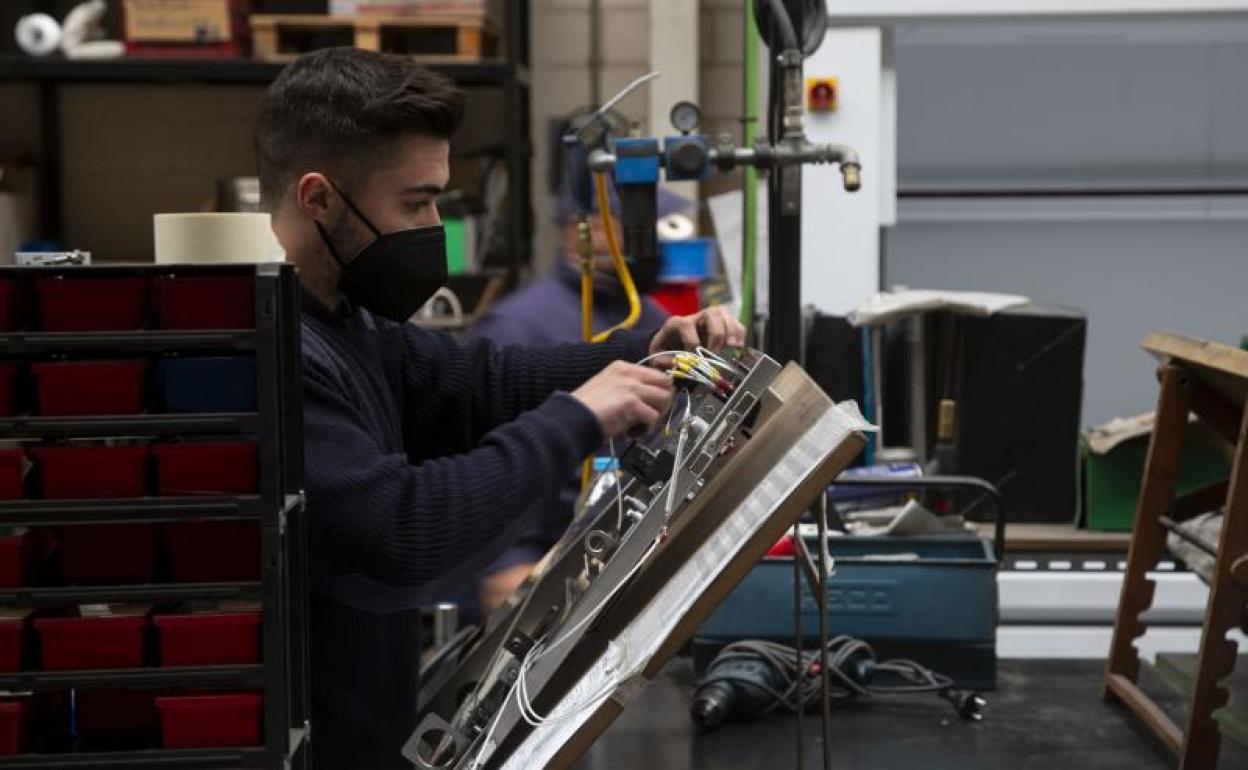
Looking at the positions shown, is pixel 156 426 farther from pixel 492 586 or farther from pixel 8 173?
pixel 8 173

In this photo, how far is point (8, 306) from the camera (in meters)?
1.28

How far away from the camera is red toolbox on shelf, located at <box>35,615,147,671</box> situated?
1288 mm

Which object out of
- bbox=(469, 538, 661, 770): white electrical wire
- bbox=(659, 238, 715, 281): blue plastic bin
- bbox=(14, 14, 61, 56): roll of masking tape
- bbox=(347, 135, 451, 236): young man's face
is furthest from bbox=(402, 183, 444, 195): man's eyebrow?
bbox=(14, 14, 61, 56): roll of masking tape

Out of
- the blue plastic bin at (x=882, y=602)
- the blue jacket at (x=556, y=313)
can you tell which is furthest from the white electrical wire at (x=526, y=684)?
the blue jacket at (x=556, y=313)

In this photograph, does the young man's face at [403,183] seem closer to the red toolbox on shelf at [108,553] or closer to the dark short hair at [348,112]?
the dark short hair at [348,112]

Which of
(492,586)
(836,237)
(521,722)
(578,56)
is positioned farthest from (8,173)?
(521,722)

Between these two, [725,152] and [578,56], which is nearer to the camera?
[725,152]

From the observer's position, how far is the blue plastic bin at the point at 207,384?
4.25 feet

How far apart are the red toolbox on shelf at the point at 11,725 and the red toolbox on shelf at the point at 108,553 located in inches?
4.1

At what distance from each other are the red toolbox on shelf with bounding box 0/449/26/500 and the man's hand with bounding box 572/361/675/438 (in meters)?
0.51

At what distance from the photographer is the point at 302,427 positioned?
1.34m

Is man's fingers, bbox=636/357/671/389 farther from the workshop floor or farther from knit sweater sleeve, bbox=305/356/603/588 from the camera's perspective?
the workshop floor

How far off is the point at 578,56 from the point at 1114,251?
2.03 m

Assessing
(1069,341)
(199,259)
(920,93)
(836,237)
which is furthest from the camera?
(920,93)
